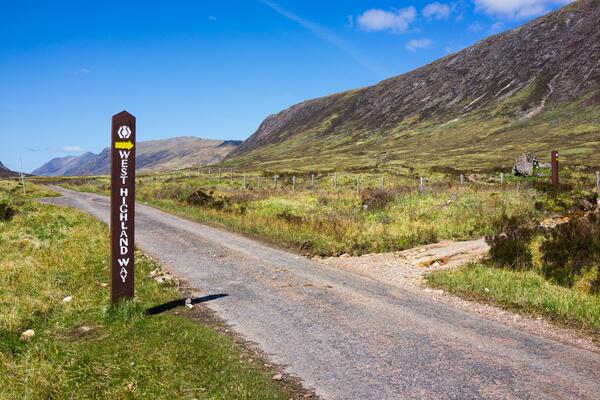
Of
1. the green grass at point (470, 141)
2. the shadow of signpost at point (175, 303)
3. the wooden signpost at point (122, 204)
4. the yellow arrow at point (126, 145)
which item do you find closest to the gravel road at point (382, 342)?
the shadow of signpost at point (175, 303)

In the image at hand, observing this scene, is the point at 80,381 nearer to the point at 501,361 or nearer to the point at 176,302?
the point at 176,302

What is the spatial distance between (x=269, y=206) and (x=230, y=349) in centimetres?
1977

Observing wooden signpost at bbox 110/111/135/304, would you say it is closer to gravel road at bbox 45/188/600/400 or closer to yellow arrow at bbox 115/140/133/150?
yellow arrow at bbox 115/140/133/150

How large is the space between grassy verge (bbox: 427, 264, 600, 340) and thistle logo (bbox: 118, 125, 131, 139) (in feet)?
A: 22.6

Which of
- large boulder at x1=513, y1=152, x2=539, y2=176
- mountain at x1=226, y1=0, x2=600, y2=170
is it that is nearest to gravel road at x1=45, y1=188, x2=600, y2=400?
large boulder at x1=513, y1=152, x2=539, y2=176

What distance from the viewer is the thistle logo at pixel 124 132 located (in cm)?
764

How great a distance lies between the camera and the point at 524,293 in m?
8.92

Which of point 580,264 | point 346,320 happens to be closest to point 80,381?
point 346,320

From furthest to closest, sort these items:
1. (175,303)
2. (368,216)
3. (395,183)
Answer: (395,183) → (368,216) → (175,303)

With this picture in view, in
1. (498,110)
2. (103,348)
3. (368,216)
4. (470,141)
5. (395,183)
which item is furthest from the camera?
(498,110)

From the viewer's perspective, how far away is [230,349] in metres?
6.33

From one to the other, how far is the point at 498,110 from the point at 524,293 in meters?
152

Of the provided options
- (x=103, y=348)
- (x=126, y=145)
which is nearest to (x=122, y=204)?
(x=126, y=145)

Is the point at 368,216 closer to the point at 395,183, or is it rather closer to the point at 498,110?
the point at 395,183
